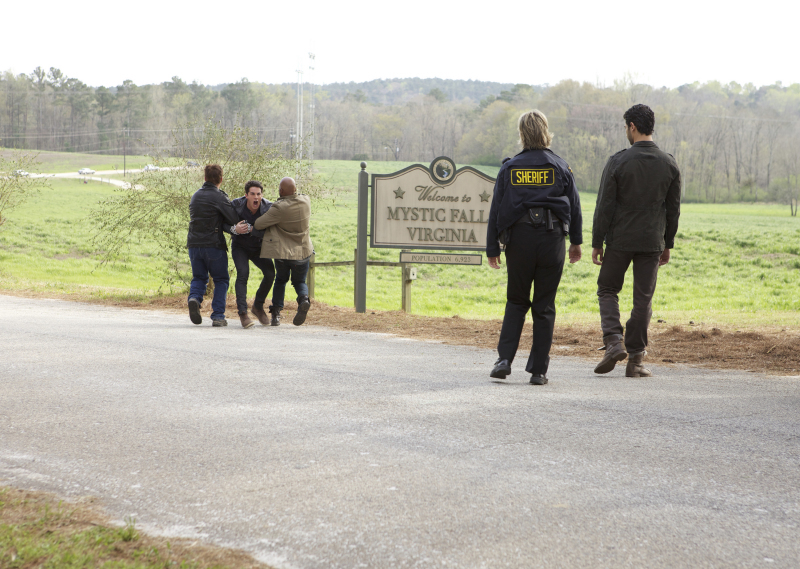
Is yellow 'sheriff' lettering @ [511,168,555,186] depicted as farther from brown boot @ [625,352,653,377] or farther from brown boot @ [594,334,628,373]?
brown boot @ [625,352,653,377]

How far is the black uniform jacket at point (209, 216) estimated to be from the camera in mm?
10578

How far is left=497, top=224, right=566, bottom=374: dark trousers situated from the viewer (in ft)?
20.0

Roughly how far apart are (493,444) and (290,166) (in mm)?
11587

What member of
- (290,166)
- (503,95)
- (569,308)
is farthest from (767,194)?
(290,166)

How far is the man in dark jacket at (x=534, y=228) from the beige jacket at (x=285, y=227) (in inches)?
190

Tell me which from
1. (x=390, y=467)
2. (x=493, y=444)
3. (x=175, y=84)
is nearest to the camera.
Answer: (x=390, y=467)

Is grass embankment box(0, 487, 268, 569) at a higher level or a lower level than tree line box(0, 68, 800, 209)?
lower

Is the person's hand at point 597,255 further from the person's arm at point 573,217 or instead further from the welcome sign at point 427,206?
the welcome sign at point 427,206

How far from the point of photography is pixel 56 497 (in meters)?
3.30

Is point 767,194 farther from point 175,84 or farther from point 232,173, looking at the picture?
point 175,84

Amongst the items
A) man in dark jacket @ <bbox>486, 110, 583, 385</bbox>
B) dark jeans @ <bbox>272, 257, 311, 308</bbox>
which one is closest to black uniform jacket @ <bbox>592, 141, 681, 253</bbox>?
man in dark jacket @ <bbox>486, 110, 583, 385</bbox>

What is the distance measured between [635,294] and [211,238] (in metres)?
6.13

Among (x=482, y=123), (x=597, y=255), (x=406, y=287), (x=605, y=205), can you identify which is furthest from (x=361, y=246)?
(x=482, y=123)

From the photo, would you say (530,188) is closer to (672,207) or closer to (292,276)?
(672,207)
